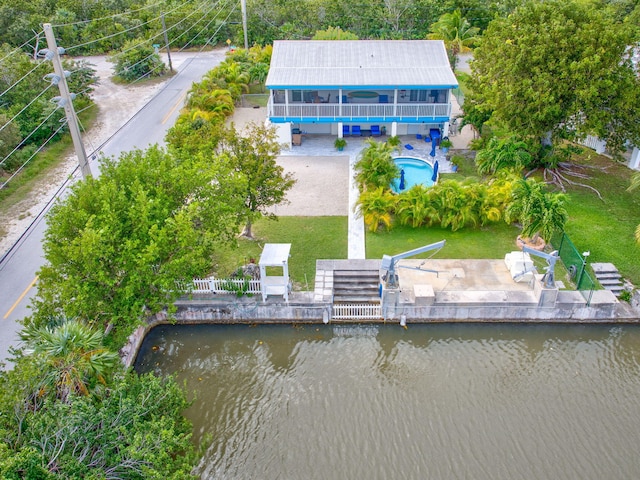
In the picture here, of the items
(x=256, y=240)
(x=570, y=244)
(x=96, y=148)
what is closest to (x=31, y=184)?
(x=96, y=148)

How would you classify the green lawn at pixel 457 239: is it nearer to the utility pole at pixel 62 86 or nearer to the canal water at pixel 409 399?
the canal water at pixel 409 399

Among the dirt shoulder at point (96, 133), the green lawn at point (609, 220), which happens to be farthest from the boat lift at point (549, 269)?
the dirt shoulder at point (96, 133)

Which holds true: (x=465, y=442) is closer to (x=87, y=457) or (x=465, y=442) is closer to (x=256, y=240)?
(x=87, y=457)

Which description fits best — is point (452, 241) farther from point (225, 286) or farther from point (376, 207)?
point (225, 286)

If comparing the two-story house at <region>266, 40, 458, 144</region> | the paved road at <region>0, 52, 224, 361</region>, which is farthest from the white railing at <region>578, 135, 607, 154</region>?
the paved road at <region>0, 52, 224, 361</region>

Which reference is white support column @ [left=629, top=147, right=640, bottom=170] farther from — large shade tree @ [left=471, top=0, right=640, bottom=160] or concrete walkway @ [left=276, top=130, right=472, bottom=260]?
concrete walkway @ [left=276, top=130, right=472, bottom=260]

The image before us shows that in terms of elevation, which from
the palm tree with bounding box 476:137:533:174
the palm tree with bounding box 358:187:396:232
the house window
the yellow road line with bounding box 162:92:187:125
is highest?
the house window
